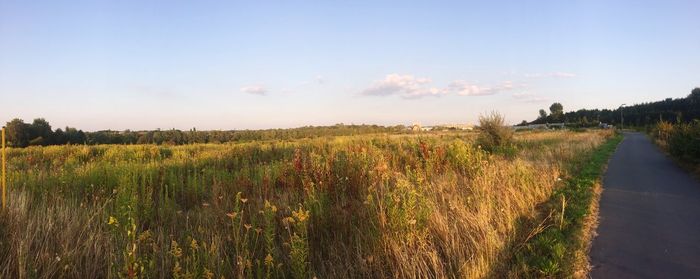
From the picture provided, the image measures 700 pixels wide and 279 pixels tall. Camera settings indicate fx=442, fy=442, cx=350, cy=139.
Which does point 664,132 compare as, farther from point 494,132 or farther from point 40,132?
point 40,132

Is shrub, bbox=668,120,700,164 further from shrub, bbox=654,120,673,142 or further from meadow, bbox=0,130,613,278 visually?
shrub, bbox=654,120,673,142

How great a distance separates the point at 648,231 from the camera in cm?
670

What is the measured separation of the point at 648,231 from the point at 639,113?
149 meters

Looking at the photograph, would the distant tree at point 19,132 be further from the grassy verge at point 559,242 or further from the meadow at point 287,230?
the grassy verge at point 559,242

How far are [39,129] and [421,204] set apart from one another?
4323cm

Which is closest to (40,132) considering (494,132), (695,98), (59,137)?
(59,137)

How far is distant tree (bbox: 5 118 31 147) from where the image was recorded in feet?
102

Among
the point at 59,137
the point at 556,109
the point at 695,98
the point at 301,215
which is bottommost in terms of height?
the point at 301,215

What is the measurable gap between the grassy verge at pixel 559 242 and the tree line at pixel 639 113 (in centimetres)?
9780

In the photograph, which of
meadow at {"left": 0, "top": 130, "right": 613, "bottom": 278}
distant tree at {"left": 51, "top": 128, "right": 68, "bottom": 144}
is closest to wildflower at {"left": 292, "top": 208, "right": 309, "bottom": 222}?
meadow at {"left": 0, "top": 130, "right": 613, "bottom": 278}

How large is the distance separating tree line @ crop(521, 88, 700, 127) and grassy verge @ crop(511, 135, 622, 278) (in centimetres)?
9780

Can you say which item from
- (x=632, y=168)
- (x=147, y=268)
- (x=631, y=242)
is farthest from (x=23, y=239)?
(x=632, y=168)

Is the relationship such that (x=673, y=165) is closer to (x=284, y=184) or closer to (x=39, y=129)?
(x=284, y=184)

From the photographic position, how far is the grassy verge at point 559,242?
4.75m
